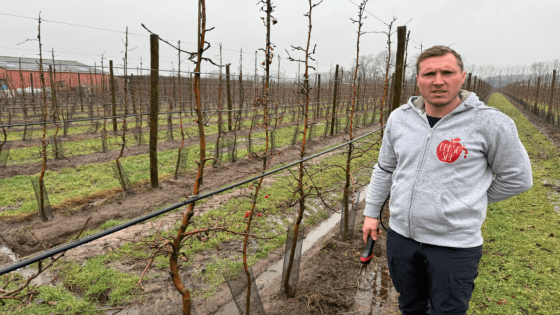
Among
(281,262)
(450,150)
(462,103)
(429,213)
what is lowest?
(281,262)

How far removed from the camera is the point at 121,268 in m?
3.49

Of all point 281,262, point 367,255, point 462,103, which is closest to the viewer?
point 462,103

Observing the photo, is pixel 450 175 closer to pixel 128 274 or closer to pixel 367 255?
pixel 367 255

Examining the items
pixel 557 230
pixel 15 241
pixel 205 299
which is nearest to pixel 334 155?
pixel 557 230

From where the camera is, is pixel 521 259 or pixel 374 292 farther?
pixel 521 259

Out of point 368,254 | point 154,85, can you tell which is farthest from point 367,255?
point 154,85

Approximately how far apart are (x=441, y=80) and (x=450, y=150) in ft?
1.04

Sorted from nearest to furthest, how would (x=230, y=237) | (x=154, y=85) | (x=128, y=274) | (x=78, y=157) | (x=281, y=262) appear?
(x=128, y=274), (x=281, y=262), (x=230, y=237), (x=154, y=85), (x=78, y=157)

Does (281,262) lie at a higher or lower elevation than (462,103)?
lower

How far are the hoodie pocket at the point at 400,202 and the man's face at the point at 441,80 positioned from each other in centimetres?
43

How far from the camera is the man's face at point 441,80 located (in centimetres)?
136

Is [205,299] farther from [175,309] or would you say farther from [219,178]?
[219,178]

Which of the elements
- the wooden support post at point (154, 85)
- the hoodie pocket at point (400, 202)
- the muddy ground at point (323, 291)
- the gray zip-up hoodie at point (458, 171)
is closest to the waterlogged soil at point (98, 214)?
the muddy ground at point (323, 291)

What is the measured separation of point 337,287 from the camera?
10.1 feet
